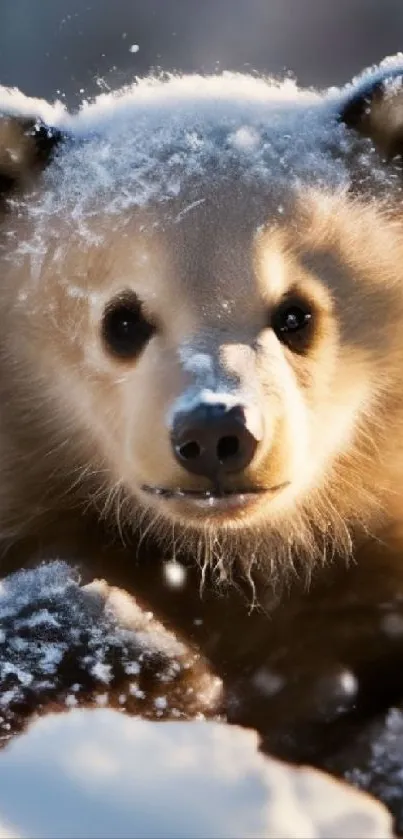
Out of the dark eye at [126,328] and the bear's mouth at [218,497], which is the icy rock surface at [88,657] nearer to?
the bear's mouth at [218,497]

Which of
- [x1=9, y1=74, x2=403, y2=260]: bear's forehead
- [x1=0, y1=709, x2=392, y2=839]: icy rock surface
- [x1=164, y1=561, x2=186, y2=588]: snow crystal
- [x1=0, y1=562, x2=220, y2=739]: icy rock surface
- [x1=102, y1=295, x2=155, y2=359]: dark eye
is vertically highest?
[x1=9, y1=74, x2=403, y2=260]: bear's forehead

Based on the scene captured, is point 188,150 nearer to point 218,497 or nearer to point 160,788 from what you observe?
point 218,497

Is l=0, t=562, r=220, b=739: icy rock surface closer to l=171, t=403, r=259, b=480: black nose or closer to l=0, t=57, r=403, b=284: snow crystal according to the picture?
l=171, t=403, r=259, b=480: black nose

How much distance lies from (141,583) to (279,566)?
223mm

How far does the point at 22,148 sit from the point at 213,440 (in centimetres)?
66

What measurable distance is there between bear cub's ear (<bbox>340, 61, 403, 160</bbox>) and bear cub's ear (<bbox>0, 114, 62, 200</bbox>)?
474 mm

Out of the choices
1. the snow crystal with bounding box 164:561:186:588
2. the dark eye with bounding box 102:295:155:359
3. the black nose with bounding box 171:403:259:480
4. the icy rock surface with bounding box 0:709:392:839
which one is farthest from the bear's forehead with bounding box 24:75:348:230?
the icy rock surface with bounding box 0:709:392:839

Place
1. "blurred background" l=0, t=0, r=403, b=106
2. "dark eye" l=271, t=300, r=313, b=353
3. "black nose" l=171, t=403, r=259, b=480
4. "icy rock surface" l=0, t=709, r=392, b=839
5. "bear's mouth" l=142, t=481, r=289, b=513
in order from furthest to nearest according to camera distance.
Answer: "blurred background" l=0, t=0, r=403, b=106 < "dark eye" l=271, t=300, r=313, b=353 < "bear's mouth" l=142, t=481, r=289, b=513 < "black nose" l=171, t=403, r=259, b=480 < "icy rock surface" l=0, t=709, r=392, b=839

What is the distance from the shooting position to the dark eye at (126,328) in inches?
75.4

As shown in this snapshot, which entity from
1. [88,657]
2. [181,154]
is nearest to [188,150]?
[181,154]

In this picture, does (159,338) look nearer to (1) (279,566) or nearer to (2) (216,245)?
(2) (216,245)

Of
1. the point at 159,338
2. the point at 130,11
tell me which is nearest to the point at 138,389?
the point at 159,338

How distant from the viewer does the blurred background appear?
5.29 m

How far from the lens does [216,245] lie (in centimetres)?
189
